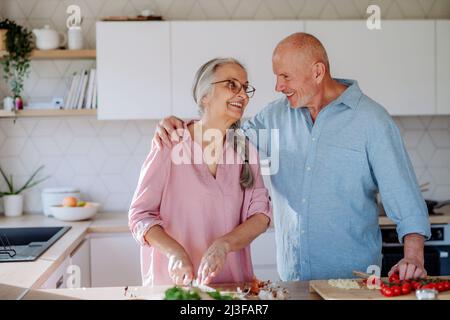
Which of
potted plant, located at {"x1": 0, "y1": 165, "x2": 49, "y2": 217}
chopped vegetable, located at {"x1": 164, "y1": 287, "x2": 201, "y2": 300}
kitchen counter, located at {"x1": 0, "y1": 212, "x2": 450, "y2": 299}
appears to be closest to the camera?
chopped vegetable, located at {"x1": 164, "y1": 287, "x2": 201, "y2": 300}

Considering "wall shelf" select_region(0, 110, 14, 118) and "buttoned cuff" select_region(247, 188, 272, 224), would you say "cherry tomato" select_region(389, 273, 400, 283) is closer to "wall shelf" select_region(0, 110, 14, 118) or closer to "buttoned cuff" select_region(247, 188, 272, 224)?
"buttoned cuff" select_region(247, 188, 272, 224)

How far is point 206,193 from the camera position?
46.8 inches

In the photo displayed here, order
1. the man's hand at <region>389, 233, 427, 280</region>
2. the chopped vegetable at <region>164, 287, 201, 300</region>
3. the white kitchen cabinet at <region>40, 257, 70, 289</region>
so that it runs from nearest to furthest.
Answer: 1. the chopped vegetable at <region>164, 287, 201, 300</region>
2. the man's hand at <region>389, 233, 427, 280</region>
3. the white kitchen cabinet at <region>40, 257, 70, 289</region>

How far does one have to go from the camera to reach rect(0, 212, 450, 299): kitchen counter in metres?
1.30

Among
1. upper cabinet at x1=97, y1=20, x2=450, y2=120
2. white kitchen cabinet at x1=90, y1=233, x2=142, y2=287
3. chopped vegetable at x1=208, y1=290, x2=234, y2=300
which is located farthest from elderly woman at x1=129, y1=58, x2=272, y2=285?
upper cabinet at x1=97, y1=20, x2=450, y2=120

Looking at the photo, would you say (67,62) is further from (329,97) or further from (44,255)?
(329,97)

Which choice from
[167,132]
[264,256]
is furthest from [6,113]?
[167,132]

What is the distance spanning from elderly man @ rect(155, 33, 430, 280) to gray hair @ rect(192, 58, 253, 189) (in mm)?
160

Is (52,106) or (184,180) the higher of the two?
(52,106)

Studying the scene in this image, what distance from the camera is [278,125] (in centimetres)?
144

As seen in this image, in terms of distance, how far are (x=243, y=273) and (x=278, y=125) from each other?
37 cm

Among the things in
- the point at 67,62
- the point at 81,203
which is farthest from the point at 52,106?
the point at 81,203

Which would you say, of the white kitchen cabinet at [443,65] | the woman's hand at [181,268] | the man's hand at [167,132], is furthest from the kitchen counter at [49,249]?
the white kitchen cabinet at [443,65]

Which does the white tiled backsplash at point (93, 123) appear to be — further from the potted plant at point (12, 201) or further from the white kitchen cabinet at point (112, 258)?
the white kitchen cabinet at point (112, 258)
